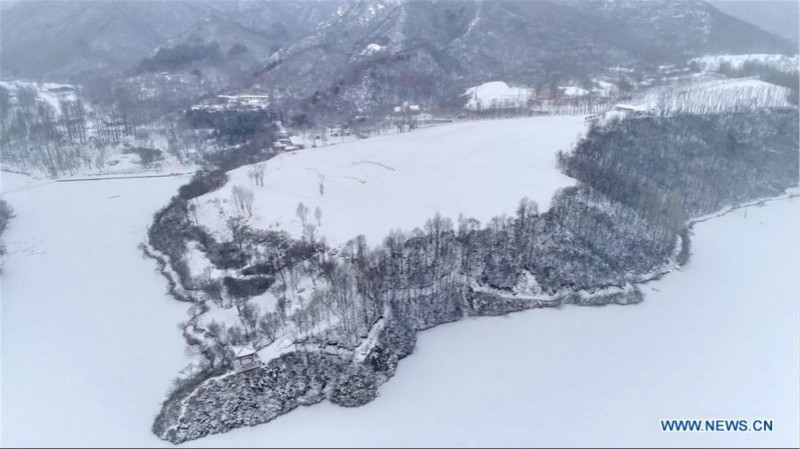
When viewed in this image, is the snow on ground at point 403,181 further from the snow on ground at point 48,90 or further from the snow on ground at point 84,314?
the snow on ground at point 48,90

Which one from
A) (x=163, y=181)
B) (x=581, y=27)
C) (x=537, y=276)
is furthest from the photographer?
(x=581, y=27)

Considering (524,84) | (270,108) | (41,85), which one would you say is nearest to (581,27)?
(524,84)

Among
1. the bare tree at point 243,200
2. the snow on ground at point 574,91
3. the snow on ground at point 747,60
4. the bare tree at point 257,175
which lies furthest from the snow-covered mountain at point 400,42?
the bare tree at point 243,200

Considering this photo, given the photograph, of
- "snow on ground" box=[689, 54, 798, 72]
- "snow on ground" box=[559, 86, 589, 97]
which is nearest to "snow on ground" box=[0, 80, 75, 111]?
"snow on ground" box=[559, 86, 589, 97]

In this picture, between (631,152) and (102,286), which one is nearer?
(102,286)

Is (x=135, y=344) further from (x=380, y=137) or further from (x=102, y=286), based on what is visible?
(x=380, y=137)

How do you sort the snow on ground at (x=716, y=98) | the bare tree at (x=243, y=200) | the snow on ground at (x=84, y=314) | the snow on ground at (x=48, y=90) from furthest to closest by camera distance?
the snow on ground at (x=48, y=90), the snow on ground at (x=716, y=98), the bare tree at (x=243, y=200), the snow on ground at (x=84, y=314)

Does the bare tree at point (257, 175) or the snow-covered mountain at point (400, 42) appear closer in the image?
the bare tree at point (257, 175)

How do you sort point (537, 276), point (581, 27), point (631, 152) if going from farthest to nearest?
1. point (581, 27)
2. point (631, 152)
3. point (537, 276)
